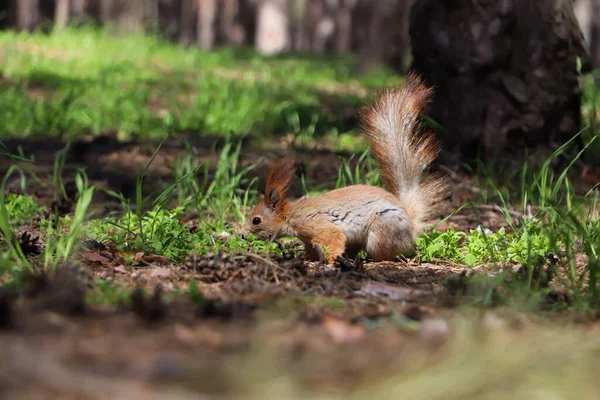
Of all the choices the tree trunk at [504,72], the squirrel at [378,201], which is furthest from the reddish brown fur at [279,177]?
the tree trunk at [504,72]

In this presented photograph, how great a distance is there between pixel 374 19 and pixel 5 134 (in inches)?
334

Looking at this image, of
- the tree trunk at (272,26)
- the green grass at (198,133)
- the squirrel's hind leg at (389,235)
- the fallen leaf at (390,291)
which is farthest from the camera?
the tree trunk at (272,26)

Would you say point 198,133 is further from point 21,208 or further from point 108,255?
point 108,255

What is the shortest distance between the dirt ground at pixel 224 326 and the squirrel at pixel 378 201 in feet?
1.11

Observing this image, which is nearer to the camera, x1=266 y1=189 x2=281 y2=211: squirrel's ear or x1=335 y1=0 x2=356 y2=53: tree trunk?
x1=266 y1=189 x2=281 y2=211: squirrel's ear

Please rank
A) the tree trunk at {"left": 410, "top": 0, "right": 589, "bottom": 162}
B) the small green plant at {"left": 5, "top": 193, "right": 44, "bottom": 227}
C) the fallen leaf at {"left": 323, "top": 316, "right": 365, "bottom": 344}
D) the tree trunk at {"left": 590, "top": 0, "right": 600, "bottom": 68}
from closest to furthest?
the fallen leaf at {"left": 323, "top": 316, "right": 365, "bottom": 344} → the small green plant at {"left": 5, "top": 193, "right": 44, "bottom": 227} → the tree trunk at {"left": 410, "top": 0, "right": 589, "bottom": 162} → the tree trunk at {"left": 590, "top": 0, "right": 600, "bottom": 68}

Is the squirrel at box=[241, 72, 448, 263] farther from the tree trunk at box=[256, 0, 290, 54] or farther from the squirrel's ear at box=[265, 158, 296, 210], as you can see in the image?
the tree trunk at box=[256, 0, 290, 54]

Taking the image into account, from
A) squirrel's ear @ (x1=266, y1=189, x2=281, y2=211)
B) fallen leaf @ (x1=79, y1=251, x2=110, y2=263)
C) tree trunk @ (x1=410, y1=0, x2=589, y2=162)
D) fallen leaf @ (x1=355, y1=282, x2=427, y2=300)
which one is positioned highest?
tree trunk @ (x1=410, y1=0, x2=589, y2=162)

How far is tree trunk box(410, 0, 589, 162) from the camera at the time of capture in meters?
5.69

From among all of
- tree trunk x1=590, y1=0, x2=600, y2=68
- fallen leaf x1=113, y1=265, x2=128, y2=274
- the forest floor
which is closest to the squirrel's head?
the forest floor

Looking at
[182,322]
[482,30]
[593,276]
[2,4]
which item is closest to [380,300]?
[593,276]

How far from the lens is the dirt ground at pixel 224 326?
1956mm

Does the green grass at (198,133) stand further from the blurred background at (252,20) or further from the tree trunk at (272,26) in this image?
the tree trunk at (272,26)

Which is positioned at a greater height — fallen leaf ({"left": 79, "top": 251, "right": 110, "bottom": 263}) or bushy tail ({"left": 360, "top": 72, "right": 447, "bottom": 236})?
bushy tail ({"left": 360, "top": 72, "right": 447, "bottom": 236})
